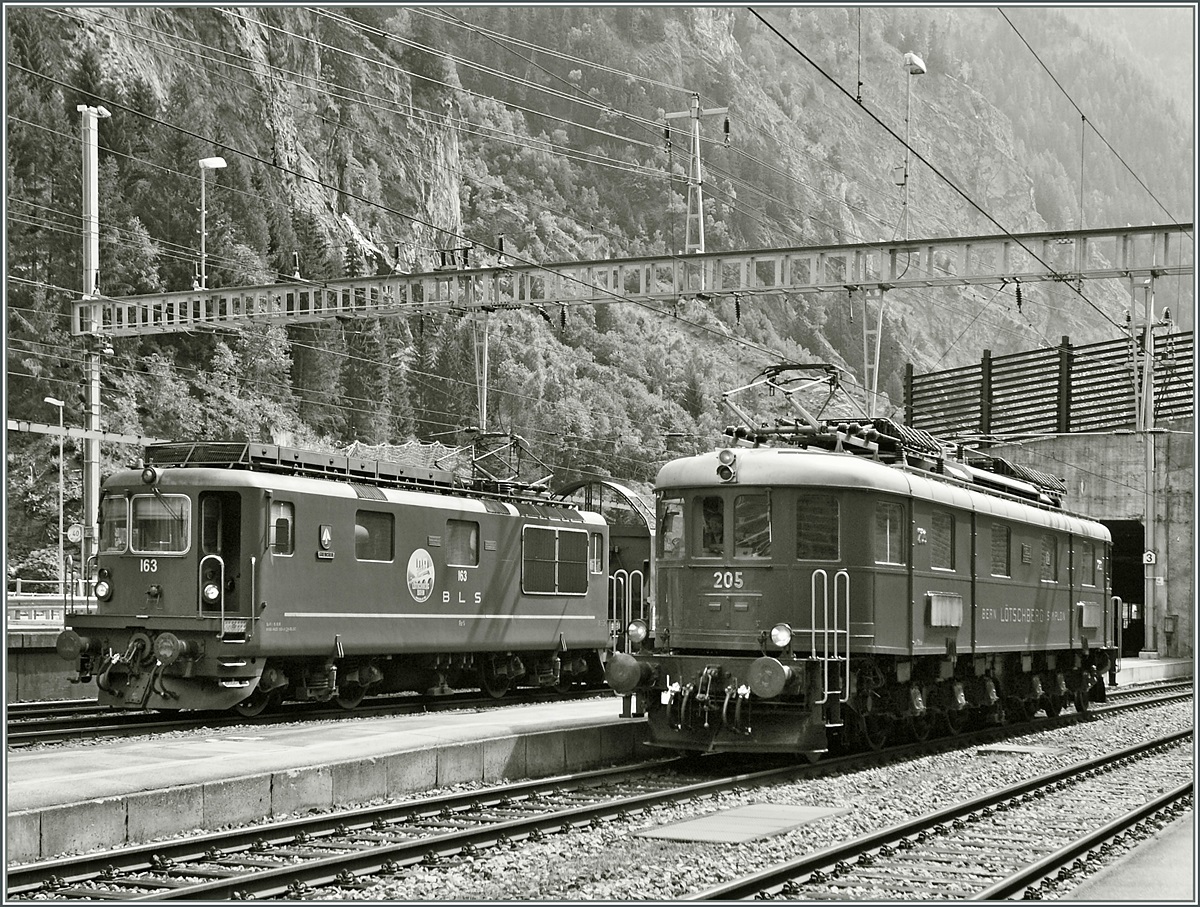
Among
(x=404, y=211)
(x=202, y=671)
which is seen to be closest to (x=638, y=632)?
(x=202, y=671)

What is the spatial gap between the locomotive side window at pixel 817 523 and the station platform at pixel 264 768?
3.03 metres

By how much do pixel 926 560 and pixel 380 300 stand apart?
634 inches

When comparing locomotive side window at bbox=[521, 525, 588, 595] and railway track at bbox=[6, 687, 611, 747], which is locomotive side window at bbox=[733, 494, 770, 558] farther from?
locomotive side window at bbox=[521, 525, 588, 595]

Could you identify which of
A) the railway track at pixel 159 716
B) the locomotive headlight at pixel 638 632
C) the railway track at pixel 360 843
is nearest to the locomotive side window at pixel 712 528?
the locomotive headlight at pixel 638 632

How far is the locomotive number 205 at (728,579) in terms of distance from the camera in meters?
16.2

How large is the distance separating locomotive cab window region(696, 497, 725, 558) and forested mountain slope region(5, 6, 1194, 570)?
11.0 ft

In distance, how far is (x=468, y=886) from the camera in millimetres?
9773

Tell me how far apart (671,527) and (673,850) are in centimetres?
639

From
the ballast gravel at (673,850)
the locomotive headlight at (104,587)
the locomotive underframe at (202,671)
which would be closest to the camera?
the ballast gravel at (673,850)

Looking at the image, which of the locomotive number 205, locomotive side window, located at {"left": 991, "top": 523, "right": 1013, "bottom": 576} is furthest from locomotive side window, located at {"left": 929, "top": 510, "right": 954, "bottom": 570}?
the locomotive number 205

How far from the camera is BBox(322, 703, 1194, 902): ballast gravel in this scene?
9594 mm

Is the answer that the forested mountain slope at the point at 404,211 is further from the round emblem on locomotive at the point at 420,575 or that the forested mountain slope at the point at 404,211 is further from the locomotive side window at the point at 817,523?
the round emblem on locomotive at the point at 420,575

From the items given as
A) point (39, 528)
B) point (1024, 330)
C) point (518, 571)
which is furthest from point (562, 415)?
point (1024, 330)

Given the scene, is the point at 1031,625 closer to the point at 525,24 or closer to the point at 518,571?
the point at 518,571
